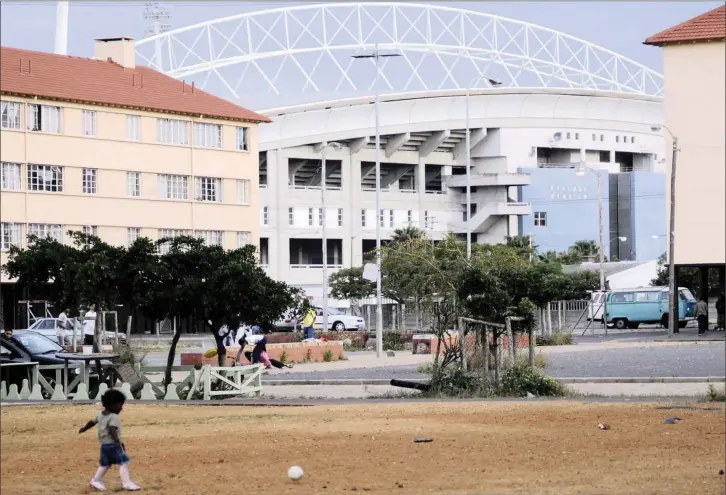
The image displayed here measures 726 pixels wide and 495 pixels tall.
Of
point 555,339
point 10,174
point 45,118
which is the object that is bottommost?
point 555,339

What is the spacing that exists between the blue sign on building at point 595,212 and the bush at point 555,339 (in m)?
4.26

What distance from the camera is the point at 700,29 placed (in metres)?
13.3

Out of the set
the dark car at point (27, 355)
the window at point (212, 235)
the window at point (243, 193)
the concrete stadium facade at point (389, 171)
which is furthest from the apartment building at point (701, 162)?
the concrete stadium facade at point (389, 171)

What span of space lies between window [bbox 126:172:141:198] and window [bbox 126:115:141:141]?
1167 millimetres

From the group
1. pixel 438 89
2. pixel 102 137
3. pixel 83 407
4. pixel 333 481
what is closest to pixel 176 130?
pixel 102 137

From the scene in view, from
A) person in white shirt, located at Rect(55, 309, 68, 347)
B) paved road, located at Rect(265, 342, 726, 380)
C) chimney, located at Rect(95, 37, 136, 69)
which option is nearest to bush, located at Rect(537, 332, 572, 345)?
paved road, located at Rect(265, 342, 726, 380)

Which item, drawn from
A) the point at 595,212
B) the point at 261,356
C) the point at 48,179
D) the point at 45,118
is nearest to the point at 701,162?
the point at 48,179

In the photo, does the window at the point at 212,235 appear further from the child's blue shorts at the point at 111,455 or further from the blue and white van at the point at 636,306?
the child's blue shorts at the point at 111,455

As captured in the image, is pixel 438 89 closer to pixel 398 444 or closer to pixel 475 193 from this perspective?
pixel 475 193

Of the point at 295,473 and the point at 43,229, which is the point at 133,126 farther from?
the point at 295,473

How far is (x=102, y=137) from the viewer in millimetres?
29234

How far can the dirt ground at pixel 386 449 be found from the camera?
549 inches

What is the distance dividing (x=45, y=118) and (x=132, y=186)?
163 inches

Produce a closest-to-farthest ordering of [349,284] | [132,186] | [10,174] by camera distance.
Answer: [10,174]
[132,186]
[349,284]
